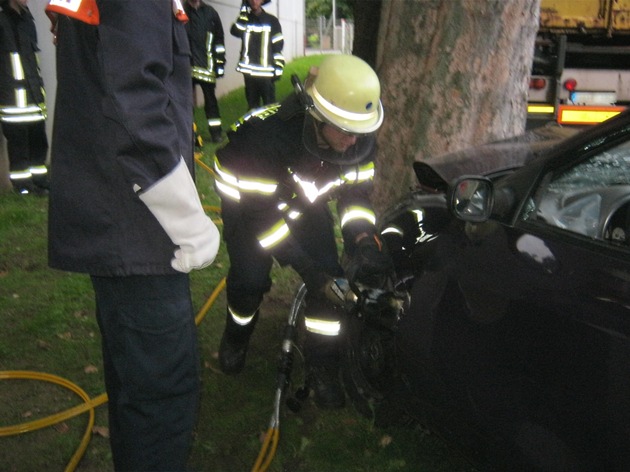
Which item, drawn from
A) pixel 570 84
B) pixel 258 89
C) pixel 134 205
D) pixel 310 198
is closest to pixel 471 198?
pixel 310 198

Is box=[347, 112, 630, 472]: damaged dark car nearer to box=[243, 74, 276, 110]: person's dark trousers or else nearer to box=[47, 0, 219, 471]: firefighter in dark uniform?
box=[47, 0, 219, 471]: firefighter in dark uniform

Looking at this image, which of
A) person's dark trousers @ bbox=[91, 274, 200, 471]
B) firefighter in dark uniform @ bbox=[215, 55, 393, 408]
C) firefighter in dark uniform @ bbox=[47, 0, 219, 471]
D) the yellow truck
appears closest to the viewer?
firefighter in dark uniform @ bbox=[47, 0, 219, 471]

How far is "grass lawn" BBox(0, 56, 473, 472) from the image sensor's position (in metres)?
2.99

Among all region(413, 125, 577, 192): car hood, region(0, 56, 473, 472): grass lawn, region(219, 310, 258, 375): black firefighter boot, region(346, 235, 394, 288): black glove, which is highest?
region(413, 125, 577, 192): car hood

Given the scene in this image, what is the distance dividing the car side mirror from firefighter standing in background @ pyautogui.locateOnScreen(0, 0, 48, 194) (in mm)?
5142

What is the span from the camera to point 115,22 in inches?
66.9

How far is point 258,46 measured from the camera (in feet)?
30.8

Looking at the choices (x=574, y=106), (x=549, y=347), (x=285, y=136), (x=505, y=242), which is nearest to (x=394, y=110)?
(x=285, y=136)

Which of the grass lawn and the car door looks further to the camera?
the grass lawn

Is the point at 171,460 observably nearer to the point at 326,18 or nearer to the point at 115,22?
the point at 115,22

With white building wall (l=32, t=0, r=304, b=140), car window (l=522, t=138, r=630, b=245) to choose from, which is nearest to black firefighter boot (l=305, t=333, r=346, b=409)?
car window (l=522, t=138, r=630, b=245)

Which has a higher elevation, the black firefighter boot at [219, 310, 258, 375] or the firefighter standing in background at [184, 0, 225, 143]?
the firefighter standing in background at [184, 0, 225, 143]

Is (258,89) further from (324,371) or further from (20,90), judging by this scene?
(324,371)

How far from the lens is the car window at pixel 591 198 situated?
2199mm
